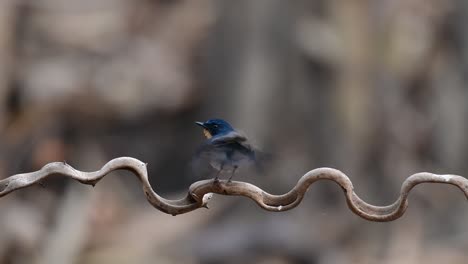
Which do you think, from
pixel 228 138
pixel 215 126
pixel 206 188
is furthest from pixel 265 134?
pixel 206 188

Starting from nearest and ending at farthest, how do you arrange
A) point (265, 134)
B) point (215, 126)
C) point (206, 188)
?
point (206, 188) < point (215, 126) < point (265, 134)

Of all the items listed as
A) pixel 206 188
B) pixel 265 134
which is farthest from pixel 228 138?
pixel 265 134

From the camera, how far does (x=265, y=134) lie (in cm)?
692

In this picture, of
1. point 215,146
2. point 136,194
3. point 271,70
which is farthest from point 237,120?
point 215,146

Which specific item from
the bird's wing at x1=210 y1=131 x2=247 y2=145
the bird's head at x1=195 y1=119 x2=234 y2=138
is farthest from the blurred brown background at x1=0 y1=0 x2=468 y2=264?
the bird's wing at x1=210 y1=131 x2=247 y2=145

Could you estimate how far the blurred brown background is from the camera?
644 cm

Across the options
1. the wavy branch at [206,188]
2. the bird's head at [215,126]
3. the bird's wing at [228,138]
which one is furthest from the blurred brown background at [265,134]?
the wavy branch at [206,188]

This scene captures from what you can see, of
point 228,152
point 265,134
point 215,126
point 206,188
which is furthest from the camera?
point 265,134

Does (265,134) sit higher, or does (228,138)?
(228,138)

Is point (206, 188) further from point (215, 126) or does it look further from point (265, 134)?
point (265, 134)

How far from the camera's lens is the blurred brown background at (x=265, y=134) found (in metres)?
6.44

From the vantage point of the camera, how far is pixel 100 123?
805 cm

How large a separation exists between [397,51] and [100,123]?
2014mm

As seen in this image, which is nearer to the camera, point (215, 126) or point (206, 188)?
point (206, 188)
